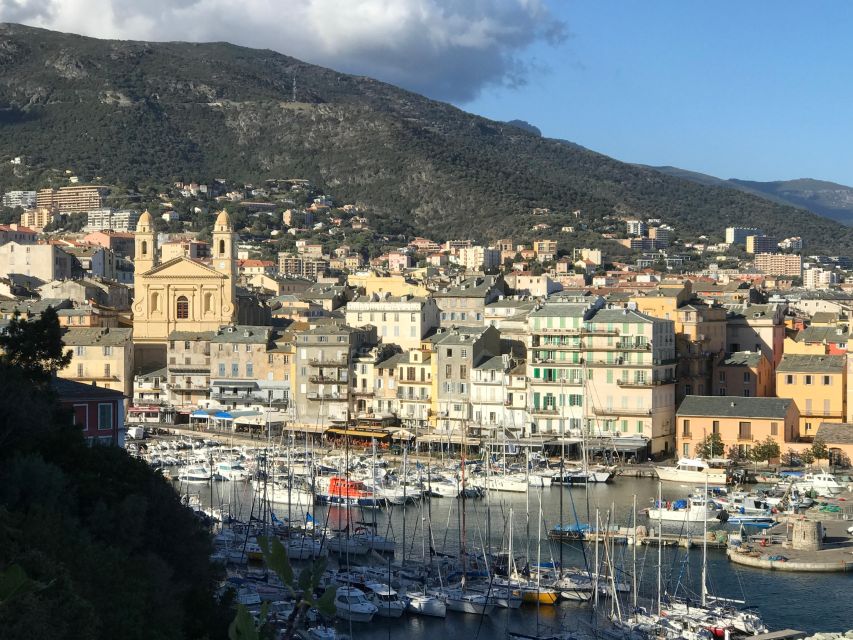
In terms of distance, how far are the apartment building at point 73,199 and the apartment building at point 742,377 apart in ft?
313

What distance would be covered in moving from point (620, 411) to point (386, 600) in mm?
22853

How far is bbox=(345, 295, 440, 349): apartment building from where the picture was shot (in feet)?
218

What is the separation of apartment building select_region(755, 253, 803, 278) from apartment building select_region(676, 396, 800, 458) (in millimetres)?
102769

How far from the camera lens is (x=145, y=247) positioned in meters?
75.7

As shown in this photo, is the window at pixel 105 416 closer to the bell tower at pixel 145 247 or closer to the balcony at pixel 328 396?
the balcony at pixel 328 396

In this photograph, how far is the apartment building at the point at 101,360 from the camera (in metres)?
66.0

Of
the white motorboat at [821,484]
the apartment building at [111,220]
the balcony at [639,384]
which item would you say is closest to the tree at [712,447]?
the balcony at [639,384]

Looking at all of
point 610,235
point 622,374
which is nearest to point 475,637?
point 622,374

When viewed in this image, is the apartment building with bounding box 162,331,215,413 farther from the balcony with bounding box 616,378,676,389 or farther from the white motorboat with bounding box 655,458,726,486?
the white motorboat with bounding box 655,458,726,486

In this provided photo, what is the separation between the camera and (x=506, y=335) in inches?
2517

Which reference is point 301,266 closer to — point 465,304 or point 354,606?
point 465,304

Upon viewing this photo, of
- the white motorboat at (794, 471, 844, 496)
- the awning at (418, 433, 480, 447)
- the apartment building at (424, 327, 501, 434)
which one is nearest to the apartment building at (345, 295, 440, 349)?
the apartment building at (424, 327, 501, 434)


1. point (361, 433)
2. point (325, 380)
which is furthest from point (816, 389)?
point (325, 380)

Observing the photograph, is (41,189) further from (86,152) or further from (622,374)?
(622,374)
